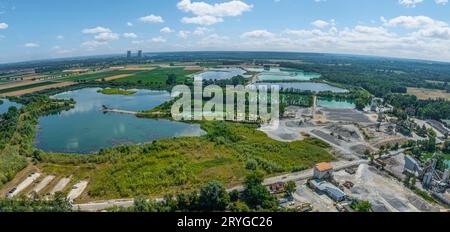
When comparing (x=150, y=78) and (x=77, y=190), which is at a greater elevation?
(x=150, y=78)

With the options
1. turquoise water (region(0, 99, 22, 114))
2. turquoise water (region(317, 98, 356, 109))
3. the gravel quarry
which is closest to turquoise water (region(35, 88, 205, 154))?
turquoise water (region(0, 99, 22, 114))

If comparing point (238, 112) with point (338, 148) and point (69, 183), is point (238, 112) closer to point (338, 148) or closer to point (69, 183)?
point (338, 148)

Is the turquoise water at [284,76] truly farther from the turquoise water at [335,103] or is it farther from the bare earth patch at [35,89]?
Result: the bare earth patch at [35,89]

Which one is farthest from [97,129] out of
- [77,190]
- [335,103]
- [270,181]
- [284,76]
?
[284,76]

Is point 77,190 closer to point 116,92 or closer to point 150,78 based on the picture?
point 116,92

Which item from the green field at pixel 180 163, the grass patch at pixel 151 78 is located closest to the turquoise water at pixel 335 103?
the green field at pixel 180 163
